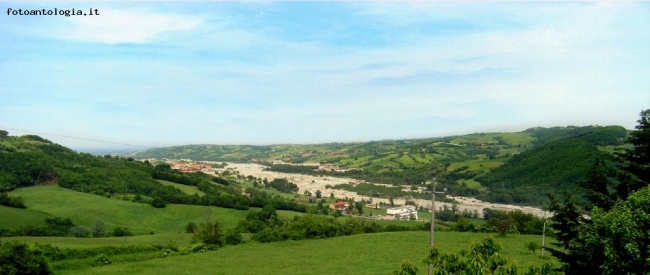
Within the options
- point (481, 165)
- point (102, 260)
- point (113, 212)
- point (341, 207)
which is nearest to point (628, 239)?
point (102, 260)

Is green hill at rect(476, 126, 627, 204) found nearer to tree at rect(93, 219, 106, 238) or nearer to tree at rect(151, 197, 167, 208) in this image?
tree at rect(151, 197, 167, 208)

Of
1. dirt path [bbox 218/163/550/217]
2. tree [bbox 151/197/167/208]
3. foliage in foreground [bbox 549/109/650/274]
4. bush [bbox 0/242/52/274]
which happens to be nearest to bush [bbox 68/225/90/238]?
tree [bbox 151/197/167/208]

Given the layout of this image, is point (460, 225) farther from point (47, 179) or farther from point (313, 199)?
point (47, 179)

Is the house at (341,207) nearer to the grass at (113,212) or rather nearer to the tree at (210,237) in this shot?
the grass at (113,212)

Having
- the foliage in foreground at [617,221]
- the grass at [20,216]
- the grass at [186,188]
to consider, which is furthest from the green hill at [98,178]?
the foliage in foreground at [617,221]

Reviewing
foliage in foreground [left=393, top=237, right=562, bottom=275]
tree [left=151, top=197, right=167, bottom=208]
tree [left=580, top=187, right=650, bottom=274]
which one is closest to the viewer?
foliage in foreground [left=393, top=237, right=562, bottom=275]

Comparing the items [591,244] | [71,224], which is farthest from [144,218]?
[591,244]

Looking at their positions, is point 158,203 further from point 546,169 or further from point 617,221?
point 546,169
